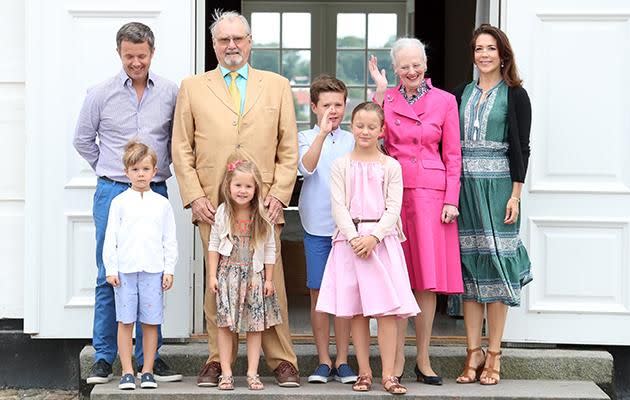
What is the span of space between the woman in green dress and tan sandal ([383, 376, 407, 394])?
40 centimetres

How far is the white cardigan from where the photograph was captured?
488 cm

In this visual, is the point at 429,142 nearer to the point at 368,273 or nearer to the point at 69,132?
the point at 368,273

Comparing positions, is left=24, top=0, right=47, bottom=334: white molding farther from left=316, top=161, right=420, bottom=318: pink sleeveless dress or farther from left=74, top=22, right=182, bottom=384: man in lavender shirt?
left=316, top=161, right=420, bottom=318: pink sleeveless dress

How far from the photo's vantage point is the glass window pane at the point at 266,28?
1063 centimetres

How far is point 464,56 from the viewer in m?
8.00

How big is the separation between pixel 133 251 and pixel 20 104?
4.10 feet

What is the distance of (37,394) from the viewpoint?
18.5ft

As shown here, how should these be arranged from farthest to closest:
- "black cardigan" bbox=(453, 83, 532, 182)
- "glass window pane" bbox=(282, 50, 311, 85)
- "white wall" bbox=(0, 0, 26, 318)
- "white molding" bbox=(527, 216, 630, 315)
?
1. "glass window pane" bbox=(282, 50, 311, 85)
2. "white wall" bbox=(0, 0, 26, 318)
3. "white molding" bbox=(527, 216, 630, 315)
4. "black cardigan" bbox=(453, 83, 532, 182)

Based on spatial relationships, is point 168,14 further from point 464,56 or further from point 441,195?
point 464,56

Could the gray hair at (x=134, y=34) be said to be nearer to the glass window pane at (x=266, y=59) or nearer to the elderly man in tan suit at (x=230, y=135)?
the elderly man in tan suit at (x=230, y=135)

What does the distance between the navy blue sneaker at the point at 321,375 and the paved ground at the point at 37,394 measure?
1264 mm

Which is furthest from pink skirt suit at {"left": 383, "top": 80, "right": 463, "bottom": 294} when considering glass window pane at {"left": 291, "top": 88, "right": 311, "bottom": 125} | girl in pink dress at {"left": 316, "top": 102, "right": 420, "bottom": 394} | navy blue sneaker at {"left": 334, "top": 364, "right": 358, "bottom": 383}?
→ glass window pane at {"left": 291, "top": 88, "right": 311, "bottom": 125}

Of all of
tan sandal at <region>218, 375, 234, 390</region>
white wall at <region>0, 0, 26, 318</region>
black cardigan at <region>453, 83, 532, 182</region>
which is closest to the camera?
tan sandal at <region>218, 375, 234, 390</region>

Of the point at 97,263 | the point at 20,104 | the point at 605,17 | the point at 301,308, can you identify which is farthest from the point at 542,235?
the point at 20,104
